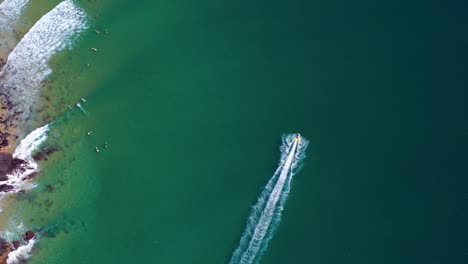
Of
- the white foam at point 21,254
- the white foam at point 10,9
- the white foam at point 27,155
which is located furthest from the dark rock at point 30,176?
the white foam at point 10,9

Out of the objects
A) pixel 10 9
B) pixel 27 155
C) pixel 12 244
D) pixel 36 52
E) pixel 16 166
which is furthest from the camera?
pixel 10 9

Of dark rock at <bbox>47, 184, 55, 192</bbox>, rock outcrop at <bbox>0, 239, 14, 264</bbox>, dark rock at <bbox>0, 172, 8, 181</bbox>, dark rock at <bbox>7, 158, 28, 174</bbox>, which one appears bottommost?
rock outcrop at <bbox>0, 239, 14, 264</bbox>

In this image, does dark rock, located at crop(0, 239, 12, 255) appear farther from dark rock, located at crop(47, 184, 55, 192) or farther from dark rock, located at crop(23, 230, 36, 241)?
dark rock, located at crop(47, 184, 55, 192)

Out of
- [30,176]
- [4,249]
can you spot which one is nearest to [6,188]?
[30,176]

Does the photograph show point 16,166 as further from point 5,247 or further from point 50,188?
point 5,247

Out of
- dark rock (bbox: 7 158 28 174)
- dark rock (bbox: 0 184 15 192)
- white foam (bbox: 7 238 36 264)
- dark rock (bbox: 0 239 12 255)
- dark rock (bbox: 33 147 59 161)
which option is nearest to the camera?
white foam (bbox: 7 238 36 264)

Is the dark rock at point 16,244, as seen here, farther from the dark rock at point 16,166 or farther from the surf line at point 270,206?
the surf line at point 270,206

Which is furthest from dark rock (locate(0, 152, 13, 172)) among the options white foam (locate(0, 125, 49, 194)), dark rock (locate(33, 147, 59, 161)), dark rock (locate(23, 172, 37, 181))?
dark rock (locate(33, 147, 59, 161))

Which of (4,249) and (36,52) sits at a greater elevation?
(36,52)
